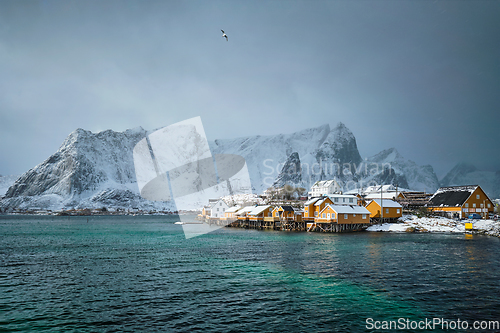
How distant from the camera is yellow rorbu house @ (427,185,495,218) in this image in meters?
84.3

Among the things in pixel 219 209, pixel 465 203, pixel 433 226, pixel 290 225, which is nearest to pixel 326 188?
pixel 219 209

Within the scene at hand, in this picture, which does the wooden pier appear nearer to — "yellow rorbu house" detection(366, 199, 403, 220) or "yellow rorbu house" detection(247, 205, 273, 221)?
"yellow rorbu house" detection(247, 205, 273, 221)

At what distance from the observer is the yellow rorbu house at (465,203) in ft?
277

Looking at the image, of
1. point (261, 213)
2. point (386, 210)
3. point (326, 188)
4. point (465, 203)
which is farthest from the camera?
point (326, 188)

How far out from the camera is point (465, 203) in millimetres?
83938

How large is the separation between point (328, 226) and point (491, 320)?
65.4 m

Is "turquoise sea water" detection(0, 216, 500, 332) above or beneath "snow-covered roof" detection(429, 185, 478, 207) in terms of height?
beneath

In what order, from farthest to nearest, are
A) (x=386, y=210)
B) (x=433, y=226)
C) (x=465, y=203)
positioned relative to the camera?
(x=386, y=210), (x=465, y=203), (x=433, y=226)

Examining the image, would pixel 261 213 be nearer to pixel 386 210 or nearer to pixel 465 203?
pixel 386 210

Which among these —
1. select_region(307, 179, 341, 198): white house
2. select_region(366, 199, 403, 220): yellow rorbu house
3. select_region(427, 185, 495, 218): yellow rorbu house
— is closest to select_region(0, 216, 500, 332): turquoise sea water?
select_region(366, 199, 403, 220): yellow rorbu house

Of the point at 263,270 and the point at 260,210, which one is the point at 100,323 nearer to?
the point at 263,270

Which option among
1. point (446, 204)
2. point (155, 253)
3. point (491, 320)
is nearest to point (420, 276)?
point (491, 320)

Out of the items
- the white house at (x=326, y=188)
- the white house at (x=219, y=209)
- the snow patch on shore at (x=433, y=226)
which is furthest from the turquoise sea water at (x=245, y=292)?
the white house at (x=326, y=188)

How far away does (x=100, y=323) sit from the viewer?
17.1 meters
